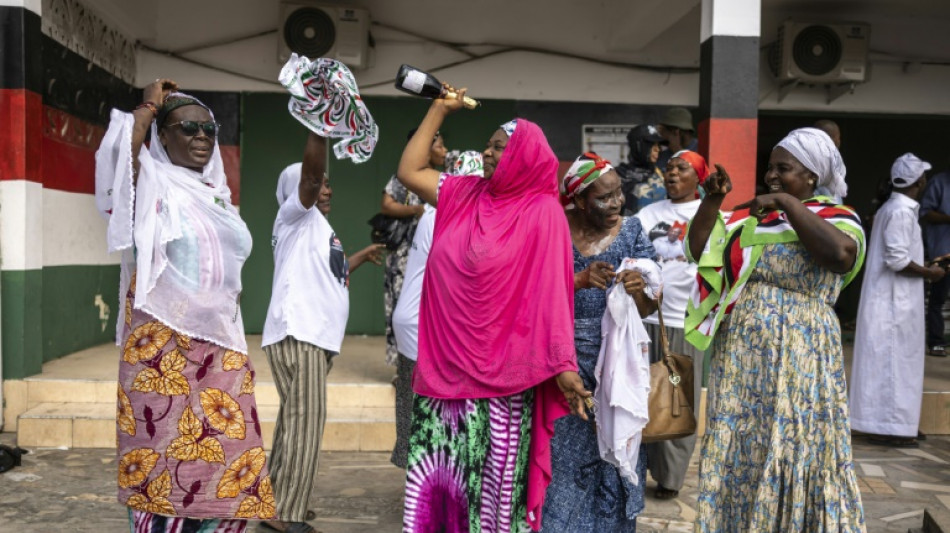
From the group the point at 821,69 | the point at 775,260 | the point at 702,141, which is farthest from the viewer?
the point at 821,69

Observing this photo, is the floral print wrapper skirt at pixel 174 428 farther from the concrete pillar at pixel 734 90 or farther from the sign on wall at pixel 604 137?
the sign on wall at pixel 604 137

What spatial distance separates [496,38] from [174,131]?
5.72 m

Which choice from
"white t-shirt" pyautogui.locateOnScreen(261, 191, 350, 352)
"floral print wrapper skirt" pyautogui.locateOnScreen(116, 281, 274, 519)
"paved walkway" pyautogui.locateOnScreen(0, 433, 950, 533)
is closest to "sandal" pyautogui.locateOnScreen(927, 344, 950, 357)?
"paved walkway" pyautogui.locateOnScreen(0, 433, 950, 533)

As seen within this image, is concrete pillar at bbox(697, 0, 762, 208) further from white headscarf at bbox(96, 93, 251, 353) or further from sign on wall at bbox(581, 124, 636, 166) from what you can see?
white headscarf at bbox(96, 93, 251, 353)

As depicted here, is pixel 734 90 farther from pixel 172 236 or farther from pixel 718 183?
pixel 172 236

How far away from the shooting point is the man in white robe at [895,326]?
6.43 meters

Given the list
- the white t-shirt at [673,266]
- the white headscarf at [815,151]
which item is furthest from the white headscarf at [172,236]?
the white t-shirt at [673,266]

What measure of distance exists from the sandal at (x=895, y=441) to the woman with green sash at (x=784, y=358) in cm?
342

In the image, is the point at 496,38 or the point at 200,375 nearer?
the point at 200,375

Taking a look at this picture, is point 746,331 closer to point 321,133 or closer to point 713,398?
point 713,398

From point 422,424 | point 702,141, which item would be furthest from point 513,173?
point 702,141

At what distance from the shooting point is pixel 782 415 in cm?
344

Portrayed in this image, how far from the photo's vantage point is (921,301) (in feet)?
21.5

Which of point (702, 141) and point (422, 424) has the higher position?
point (702, 141)
